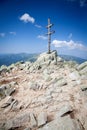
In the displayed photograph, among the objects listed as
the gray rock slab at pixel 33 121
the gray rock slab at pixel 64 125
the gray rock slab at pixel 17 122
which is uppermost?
the gray rock slab at pixel 64 125

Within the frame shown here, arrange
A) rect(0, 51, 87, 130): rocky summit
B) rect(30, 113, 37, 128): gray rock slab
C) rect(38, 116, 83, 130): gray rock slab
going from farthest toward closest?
1. rect(30, 113, 37, 128): gray rock slab
2. rect(0, 51, 87, 130): rocky summit
3. rect(38, 116, 83, 130): gray rock slab

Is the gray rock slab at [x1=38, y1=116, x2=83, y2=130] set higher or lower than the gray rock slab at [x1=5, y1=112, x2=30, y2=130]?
higher

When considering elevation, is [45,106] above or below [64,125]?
below

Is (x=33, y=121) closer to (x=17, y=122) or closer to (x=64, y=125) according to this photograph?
(x=17, y=122)

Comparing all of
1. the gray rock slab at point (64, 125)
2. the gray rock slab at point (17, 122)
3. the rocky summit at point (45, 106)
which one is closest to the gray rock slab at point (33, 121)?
the rocky summit at point (45, 106)

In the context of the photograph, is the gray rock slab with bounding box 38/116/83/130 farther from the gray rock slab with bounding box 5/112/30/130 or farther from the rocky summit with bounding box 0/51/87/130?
the gray rock slab with bounding box 5/112/30/130

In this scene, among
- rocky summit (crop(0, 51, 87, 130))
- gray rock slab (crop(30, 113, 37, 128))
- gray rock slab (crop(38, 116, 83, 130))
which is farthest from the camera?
gray rock slab (crop(30, 113, 37, 128))

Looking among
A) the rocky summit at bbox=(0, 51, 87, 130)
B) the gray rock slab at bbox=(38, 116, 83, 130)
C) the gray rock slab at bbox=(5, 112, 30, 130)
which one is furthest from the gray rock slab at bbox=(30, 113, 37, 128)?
the gray rock slab at bbox=(38, 116, 83, 130)

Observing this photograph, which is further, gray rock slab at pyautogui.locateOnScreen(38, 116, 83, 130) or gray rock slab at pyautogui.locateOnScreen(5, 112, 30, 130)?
gray rock slab at pyautogui.locateOnScreen(5, 112, 30, 130)

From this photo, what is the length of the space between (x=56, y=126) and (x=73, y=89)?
18.1 feet

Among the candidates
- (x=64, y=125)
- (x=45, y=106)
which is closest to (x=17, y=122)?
(x=45, y=106)

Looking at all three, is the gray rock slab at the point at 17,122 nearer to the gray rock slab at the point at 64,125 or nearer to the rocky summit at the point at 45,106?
the rocky summit at the point at 45,106

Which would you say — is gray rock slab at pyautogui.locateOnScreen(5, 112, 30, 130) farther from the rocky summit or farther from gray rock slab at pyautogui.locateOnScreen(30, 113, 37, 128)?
gray rock slab at pyautogui.locateOnScreen(30, 113, 37, 128)

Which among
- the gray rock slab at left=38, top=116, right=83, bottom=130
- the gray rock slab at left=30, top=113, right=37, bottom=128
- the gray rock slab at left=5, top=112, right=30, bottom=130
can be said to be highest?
the gray rock slab at left=38, top=116, right=83, bottom=130
